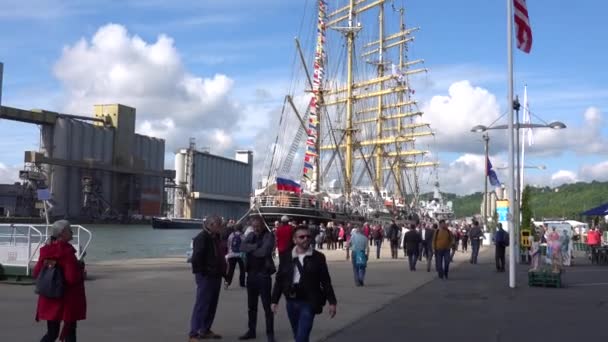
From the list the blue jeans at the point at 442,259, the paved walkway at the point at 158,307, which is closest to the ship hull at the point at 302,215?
the blue jeans at the point at 442,259

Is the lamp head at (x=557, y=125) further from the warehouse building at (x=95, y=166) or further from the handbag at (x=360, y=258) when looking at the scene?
the warehouse building at (x=95, y=166)

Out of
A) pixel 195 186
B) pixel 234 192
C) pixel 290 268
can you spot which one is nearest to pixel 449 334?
pixel 290 268

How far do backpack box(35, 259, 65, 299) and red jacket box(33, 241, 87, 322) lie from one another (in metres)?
0.05

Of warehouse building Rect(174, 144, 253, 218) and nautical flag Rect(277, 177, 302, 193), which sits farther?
warehouse building Rect(174, 144, 253, 218)

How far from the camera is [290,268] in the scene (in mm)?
7125

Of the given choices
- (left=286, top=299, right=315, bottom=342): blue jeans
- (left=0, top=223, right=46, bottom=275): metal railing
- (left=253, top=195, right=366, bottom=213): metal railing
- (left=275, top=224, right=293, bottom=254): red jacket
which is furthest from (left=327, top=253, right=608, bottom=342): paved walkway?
(left=253, top=195, right=366, bottom=213): metal railing

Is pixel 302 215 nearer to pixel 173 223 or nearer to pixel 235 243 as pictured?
pixel 235 243

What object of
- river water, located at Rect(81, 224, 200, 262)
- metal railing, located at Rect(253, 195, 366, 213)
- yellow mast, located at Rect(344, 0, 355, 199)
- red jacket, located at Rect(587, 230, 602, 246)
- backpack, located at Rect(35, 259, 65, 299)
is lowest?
river water, located at Rect(81, 224, 200, 262)

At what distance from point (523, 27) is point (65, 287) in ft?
47.8

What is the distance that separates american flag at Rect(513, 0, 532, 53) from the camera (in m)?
17.9

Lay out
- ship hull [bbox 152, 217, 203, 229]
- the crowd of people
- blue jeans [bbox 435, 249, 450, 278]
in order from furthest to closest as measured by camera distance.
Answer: ship hull [bbox 152, 217, 203, 229], blue jeans [bbox 435, 249, 450, 278], the crowd of people

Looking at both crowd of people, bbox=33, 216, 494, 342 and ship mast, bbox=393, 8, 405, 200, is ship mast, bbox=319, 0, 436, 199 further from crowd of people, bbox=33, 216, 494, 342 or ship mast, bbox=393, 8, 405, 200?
crowd of people, bbox=33, 216, 494, 342

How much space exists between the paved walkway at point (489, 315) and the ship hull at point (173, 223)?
10360cm

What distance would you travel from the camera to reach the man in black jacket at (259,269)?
907cm
